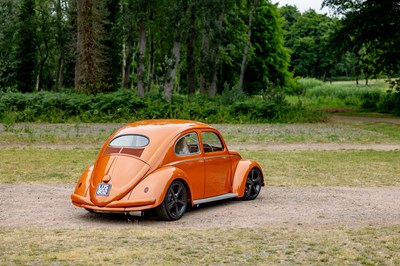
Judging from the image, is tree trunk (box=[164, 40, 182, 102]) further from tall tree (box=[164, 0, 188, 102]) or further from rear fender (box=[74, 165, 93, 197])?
rear fender (box=[74, 165, 93, 197])

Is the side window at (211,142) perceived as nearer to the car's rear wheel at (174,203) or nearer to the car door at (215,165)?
the car door at (215,165)

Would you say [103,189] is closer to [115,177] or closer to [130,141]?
[115,177]

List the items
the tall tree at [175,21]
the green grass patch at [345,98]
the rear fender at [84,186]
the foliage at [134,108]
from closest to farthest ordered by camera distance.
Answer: the rear fender at [84,186], the foliage at [134,108], the tall tree at [175,21], the green grass patch at [345,98]

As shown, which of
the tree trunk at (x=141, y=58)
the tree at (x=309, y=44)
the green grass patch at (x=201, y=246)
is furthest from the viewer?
the tree at (x=309, y=44)

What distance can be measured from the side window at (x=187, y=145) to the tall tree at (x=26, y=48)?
57838 millimetres

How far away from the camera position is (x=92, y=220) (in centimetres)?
1018

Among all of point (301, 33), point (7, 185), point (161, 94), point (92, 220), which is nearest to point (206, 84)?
point (161, 94)

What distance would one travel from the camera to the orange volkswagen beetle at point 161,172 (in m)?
9.95

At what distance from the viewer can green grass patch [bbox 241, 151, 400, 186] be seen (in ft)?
49.1

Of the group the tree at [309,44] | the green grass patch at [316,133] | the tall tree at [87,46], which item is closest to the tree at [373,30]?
the green grass patch at [316,133]

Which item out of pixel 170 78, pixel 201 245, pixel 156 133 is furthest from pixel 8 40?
pixel 201 245

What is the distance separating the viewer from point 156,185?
392 inches

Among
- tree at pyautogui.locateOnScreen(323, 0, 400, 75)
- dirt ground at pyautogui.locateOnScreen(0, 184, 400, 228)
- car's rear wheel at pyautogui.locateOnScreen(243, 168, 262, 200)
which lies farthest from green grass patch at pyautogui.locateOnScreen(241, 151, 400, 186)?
tree at pyautogui.locateOnScreen(323, 0, 400, 75)

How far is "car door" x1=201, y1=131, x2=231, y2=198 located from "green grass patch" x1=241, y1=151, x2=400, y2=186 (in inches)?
109
